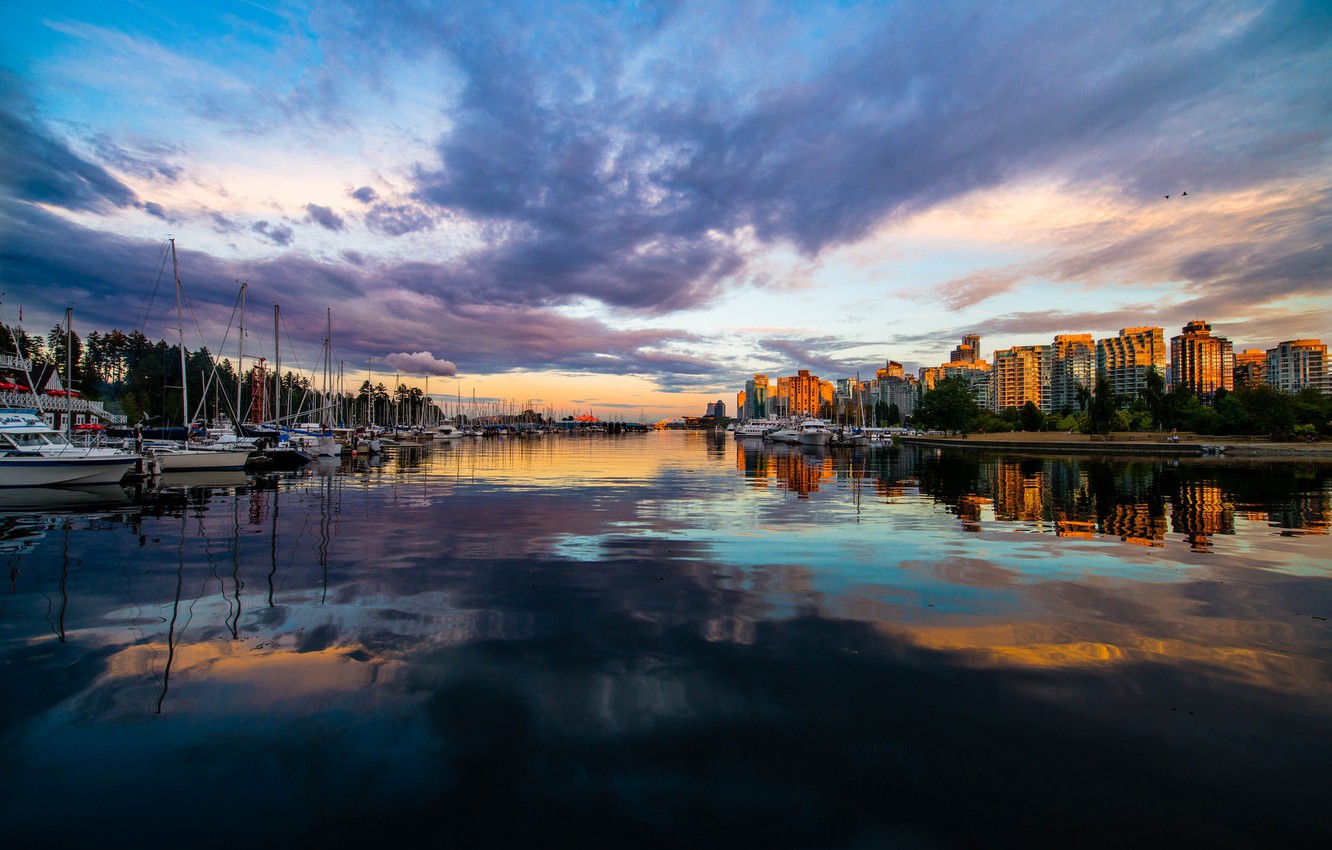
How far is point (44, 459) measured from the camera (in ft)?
102

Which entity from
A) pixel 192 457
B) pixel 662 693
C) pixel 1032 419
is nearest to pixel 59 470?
pixel 192 457

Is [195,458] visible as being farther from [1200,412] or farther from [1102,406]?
[1200,412]

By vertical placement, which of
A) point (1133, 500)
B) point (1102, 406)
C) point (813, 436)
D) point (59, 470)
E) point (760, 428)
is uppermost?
point (1102, 406)

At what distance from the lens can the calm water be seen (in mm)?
5426

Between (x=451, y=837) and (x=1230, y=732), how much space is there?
804 centimetres

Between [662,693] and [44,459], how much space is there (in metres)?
38.6

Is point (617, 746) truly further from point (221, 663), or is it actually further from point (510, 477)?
point (510, 477)

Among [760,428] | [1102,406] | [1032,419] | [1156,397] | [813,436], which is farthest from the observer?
[760,428]

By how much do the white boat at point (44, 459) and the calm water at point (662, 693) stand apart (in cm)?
1927

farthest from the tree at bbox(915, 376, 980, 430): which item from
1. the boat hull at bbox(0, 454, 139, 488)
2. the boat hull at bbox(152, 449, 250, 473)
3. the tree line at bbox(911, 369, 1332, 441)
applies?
the boat hull at bbox(0, 454, 139, 488)

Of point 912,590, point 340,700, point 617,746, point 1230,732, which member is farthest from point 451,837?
point 912,590

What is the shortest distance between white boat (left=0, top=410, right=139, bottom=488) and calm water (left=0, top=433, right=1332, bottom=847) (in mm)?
19267

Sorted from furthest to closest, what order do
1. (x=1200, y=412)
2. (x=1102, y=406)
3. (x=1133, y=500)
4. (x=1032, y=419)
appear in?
(x=1032, y=419)
(x=1200, y=412)
(x=1102, y=406)
(x=1133, y=500)

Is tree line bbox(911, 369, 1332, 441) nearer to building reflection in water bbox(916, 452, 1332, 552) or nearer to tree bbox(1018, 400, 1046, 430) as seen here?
tree bbox(1018, 400, 1046, 430)
